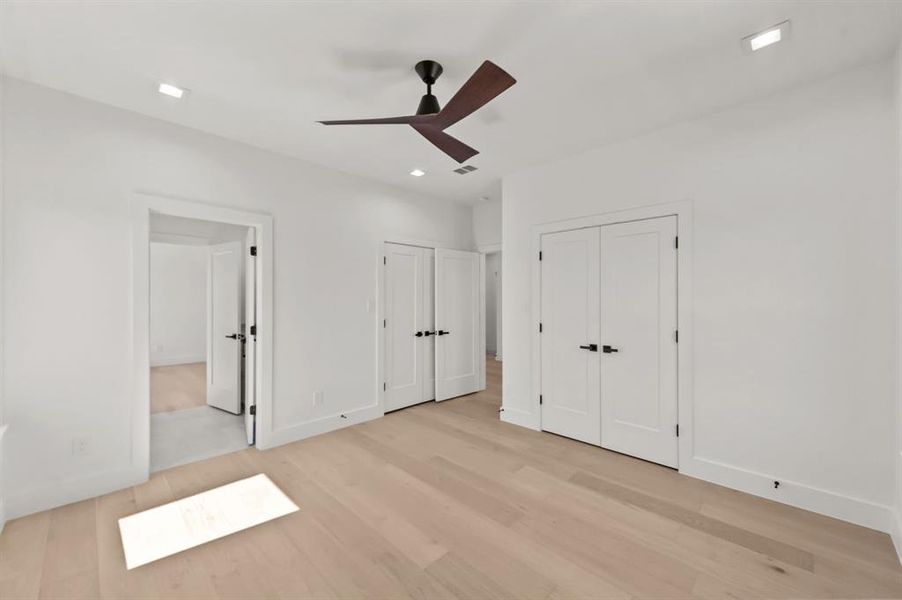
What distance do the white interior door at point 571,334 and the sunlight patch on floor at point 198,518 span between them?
2513 mm

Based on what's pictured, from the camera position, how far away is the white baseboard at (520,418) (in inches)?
157

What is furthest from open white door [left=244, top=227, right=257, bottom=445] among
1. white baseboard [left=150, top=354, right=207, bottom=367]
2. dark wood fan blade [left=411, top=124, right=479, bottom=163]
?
white baseboard [left=150, top=354, right=207, bottom=367]

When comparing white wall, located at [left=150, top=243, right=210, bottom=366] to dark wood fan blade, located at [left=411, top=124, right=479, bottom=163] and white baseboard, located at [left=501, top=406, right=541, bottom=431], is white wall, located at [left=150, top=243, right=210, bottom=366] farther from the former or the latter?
dark wood fan blade, located at [left=411, top=124, right=479, bottom=163]

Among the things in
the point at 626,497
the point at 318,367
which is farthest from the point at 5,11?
the point at 626,497

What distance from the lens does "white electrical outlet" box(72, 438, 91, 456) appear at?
262cm

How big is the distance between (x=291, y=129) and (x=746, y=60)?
126 inches

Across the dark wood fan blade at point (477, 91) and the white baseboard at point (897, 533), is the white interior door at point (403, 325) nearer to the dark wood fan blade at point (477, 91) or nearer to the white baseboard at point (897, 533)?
the dark wood fan blade at point (477, 91)

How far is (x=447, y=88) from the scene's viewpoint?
2523mm

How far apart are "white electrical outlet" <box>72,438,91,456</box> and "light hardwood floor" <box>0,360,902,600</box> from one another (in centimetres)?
34

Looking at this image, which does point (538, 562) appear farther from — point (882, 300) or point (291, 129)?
point (291, 129)

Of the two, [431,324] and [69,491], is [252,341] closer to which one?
[69,491]

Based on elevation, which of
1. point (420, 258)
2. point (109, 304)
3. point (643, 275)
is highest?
point (420, 258)

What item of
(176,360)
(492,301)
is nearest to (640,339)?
(492,301)

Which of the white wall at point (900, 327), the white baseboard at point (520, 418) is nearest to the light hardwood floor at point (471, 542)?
the white wall at point (900, 327)
